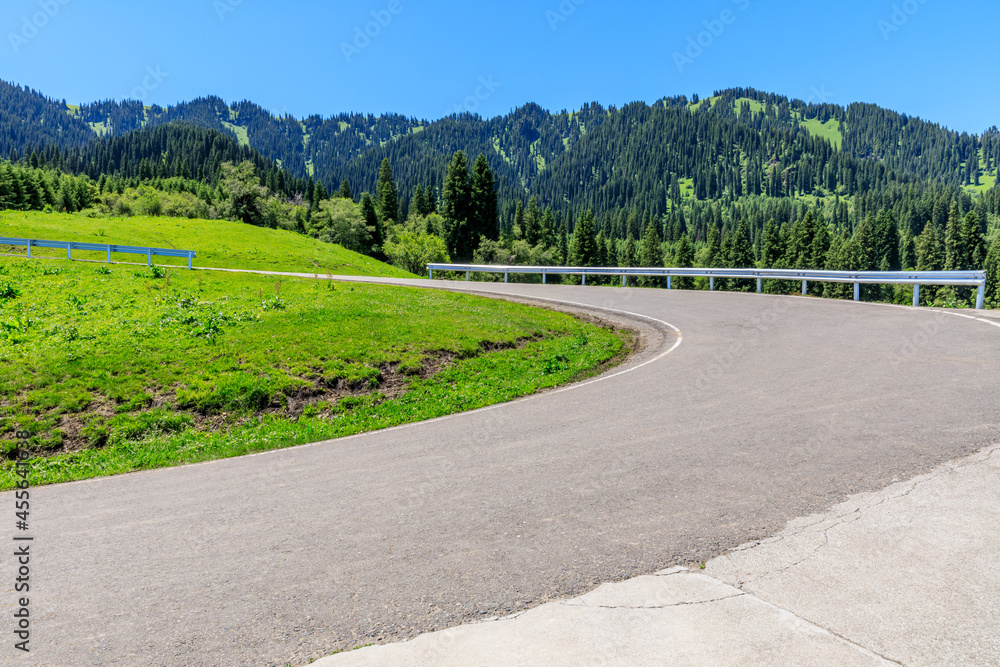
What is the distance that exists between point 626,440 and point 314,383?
7.46 metres

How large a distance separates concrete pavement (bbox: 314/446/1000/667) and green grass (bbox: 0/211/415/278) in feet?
129

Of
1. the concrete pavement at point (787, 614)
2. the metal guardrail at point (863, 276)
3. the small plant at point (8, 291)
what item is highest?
the metal guardrail at point (863, 276)

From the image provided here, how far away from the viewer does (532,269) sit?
1575 inches

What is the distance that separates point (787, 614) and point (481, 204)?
69.0 meters

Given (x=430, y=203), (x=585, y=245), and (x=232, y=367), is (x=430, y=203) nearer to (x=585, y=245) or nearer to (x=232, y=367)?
(x=585, y=245)

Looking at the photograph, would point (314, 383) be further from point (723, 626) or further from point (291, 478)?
point (723, 626)

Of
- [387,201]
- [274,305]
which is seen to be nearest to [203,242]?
[274,305]

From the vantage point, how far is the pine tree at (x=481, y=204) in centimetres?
7050

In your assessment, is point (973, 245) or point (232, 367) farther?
point (973, 245)

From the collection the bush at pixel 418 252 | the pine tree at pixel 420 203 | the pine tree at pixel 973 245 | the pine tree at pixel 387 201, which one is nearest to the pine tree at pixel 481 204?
the bush at pixel 418 252

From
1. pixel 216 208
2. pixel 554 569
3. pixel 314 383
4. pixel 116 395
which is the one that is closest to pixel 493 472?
pixel 554 569

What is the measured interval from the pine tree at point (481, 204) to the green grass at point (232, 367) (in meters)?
51.6

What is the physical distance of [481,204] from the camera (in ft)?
231

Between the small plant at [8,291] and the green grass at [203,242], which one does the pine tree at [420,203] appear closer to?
the green grass at [203,242]
